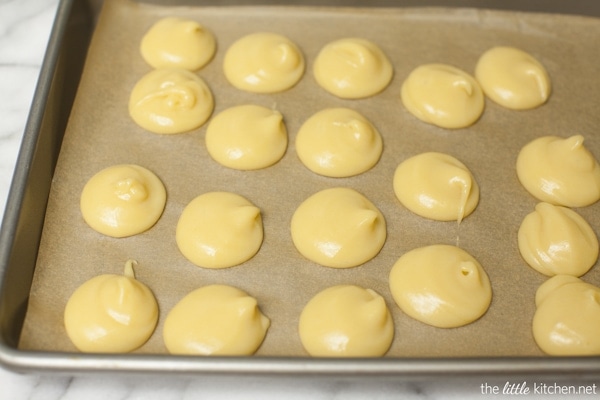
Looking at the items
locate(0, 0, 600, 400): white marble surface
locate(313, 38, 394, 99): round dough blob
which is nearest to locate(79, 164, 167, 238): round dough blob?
locate(0, 0, 600, 400): white marble surface

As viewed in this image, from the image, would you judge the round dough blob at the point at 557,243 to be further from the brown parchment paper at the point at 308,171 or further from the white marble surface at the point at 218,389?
the white marble surface at the point at 218,389

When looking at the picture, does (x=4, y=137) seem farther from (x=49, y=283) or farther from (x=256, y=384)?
(x=256, y=384)

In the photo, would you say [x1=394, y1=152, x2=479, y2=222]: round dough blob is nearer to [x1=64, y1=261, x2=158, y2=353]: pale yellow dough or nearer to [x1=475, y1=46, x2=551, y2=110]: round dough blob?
[x1=475, y1=46, x2=551, y2=110]: round dough blob

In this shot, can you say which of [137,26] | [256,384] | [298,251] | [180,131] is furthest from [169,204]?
[137,26]

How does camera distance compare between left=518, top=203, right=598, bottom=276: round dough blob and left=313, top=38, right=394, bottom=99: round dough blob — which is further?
left=313, top=38, right=394, bottom=99: round dough blob

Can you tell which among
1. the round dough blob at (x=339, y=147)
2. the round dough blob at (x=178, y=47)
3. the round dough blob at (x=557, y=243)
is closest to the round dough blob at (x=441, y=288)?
the round dough blob at (x=557, y=243)

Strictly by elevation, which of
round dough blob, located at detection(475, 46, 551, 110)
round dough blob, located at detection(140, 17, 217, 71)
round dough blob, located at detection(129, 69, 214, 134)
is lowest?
round dough blob, located at detection(129, 69, 214, 134)

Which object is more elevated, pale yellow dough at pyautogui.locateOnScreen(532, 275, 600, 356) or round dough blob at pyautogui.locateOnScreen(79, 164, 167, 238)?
pale yellow dough at pyautogui.locateOnScreen(532, 275, 600, 356)
